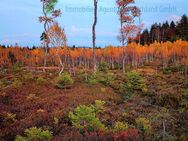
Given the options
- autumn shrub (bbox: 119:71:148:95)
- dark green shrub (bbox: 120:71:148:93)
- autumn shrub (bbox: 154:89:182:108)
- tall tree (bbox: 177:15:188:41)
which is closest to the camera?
autumn shrub (bbox: 154:89:182:108)

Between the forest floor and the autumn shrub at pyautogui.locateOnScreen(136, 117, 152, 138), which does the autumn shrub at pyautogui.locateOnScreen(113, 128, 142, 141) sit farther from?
the autumn shrub at pyautogui.locateOnScreen(136, 117, 152, 138)

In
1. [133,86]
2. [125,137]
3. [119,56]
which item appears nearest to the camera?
[125,137]

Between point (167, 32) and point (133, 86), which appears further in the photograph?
point (167, 32)

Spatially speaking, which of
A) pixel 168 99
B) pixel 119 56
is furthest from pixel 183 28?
pixel 168 99

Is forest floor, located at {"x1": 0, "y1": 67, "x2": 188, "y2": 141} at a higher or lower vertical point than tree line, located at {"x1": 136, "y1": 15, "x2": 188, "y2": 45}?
lower

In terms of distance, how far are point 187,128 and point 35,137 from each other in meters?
9.04

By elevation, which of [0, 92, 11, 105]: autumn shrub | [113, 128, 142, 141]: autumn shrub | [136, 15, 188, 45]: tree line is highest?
[136, 15, 188, 45]: tree line

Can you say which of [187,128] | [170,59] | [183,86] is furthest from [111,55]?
[187,128]

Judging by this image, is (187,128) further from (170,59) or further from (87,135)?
(170,59)

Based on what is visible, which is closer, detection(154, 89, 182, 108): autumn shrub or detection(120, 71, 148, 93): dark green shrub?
detection(154, 89, 182, 108): autumn shrub

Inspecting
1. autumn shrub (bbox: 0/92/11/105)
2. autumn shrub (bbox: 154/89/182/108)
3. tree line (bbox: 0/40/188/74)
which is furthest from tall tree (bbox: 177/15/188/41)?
autumn shrub (bbox: 0/92/11/105)

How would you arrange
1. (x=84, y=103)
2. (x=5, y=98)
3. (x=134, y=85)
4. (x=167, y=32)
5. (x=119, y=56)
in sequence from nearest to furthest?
(x=84, y=103), (x=5, y=98), (x=134, y=85), (x=119, y=56), (x=167, y=32)

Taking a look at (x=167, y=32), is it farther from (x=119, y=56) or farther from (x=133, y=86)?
(x=133, y=86)

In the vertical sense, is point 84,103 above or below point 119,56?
below
